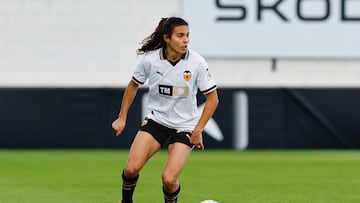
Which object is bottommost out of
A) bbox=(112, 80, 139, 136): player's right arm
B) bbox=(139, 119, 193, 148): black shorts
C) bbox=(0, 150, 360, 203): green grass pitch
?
bbox=(0, 150, 360, 203): green grass pitch

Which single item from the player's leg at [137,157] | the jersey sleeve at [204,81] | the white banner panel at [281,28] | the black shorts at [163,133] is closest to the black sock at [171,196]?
the player's leg at [137,157]

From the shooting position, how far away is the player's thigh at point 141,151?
364 inches

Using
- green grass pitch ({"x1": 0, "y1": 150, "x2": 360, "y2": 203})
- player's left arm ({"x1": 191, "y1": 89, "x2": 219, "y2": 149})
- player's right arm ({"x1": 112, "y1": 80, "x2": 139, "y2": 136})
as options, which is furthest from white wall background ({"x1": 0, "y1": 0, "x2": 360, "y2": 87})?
player's left arm ({"x1": 191, "y1": 89, "x2": 219, "y2": 149})

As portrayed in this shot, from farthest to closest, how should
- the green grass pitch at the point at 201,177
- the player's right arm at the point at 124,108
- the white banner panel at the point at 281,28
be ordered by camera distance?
the white banner panel at the point at 281,28 < the green grass pitch at the point at 201,177 < the player's right arm at the point at 124,108

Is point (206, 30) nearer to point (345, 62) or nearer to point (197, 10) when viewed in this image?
point (197, 10)

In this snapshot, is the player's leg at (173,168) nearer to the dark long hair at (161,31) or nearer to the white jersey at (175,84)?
the white jersey at (175,84)

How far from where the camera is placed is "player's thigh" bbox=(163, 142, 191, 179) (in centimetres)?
914

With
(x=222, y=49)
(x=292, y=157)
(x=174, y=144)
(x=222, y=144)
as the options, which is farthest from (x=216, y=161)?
(x=174, y=144)

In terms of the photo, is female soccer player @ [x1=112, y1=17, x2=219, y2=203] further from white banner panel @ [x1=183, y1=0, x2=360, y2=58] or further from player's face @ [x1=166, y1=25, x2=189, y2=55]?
white banner panel @ [x1=183, y1=0, x2=360, y2=58]

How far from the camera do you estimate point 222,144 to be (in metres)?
21.7

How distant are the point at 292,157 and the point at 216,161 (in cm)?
190

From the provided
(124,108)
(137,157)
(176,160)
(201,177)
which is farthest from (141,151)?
(201,177)

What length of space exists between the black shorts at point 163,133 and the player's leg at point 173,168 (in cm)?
6

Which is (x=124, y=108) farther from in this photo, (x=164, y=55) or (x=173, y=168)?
(x=173, y=168)
